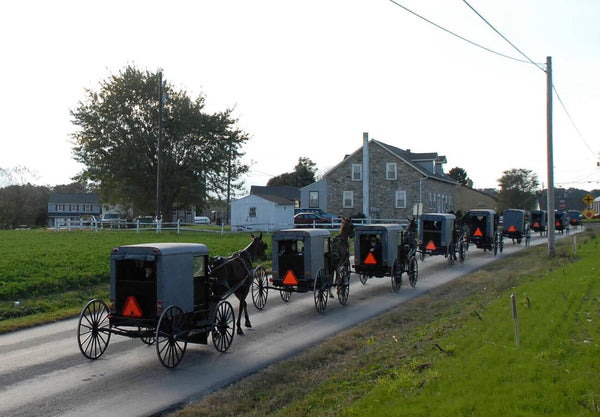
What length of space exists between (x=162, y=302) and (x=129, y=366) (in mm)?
1274

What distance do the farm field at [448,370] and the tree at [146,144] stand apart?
1508 inches

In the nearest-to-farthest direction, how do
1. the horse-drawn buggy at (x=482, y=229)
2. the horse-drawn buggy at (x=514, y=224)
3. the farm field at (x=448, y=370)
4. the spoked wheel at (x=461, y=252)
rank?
the farm field at (x=448, y=370), the spoked wheel at (x=461, y=252), the horse-drawn buggy at (x=482, y=229), the horse-drawn buggy at (x=514, y=224)

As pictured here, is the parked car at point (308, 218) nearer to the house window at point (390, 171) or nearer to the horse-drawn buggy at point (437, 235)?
the house window at point (390, 171)

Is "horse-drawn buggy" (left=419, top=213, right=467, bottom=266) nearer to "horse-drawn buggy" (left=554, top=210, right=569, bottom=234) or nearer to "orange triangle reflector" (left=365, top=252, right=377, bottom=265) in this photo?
"orange triangle reflector" (left=365, top=252, right=377, bottom=265)

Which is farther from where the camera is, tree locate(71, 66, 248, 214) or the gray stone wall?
the gray stone wall

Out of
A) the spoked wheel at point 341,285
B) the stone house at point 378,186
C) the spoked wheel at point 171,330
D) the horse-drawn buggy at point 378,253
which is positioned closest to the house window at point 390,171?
the stone house at point 378,186

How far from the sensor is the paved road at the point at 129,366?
26.2ft

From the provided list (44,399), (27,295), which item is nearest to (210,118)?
(27,295)

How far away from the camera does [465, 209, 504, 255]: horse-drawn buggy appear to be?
98.1 ft

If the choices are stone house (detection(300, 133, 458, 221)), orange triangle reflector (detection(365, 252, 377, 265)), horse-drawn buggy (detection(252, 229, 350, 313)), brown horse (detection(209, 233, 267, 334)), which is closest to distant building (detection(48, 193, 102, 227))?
stone house (detection(300, 133, 458, 221))

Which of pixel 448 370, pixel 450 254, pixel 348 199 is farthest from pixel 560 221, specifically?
pixel 448 370

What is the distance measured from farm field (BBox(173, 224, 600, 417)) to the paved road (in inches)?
24.4

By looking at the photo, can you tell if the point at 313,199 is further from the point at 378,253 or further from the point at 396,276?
the point at 396,276

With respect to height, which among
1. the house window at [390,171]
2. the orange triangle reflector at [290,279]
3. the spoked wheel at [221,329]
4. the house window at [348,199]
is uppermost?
the house window at [390,171]
